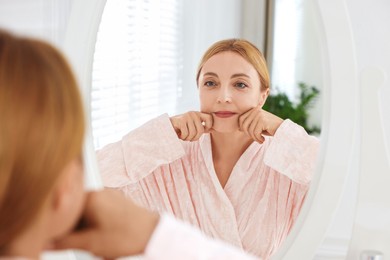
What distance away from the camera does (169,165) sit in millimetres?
815

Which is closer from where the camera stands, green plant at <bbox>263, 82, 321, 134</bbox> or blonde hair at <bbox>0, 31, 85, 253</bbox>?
blonde hair at <bbox>0, 31, 85, 253</bbox>

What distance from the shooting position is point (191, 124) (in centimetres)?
81

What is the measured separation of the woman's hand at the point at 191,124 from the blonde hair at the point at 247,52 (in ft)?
0.28

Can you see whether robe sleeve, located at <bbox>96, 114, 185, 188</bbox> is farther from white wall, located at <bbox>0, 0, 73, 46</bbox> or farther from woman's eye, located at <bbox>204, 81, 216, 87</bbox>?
white wall, located at <bbox>0, 0, 73, 46</bbox>

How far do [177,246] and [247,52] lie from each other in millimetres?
337

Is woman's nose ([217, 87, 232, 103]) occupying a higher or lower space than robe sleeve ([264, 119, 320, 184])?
higher

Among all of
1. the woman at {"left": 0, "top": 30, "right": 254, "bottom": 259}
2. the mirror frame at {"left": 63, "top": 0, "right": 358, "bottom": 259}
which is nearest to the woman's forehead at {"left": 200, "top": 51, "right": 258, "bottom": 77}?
the mirror frame at {"left": 63, "top": 0, "right": 358, "bottom": 259}

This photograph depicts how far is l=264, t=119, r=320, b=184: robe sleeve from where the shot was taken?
2.47 ft

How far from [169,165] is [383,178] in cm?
30

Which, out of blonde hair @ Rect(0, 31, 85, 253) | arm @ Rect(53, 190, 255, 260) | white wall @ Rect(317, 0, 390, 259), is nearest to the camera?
blonde hair @ Rect(0, 31, 85, 253)

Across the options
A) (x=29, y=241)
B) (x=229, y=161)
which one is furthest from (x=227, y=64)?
(x=29, y=241)

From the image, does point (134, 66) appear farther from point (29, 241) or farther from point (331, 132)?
point (29, 241)

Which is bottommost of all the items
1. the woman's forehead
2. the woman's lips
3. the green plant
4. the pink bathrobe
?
the pink bathrobe

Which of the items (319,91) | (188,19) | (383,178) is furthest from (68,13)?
(383,178)
